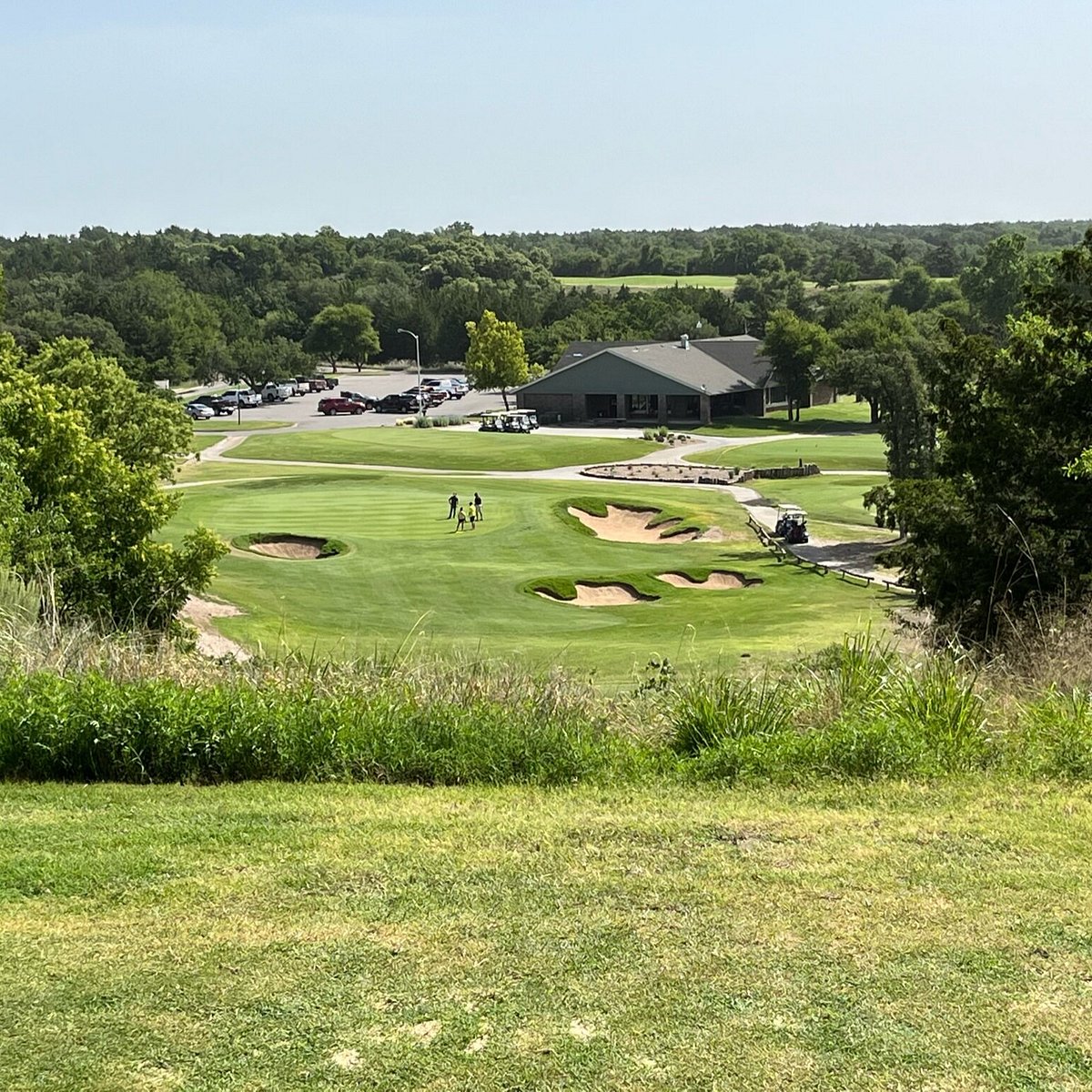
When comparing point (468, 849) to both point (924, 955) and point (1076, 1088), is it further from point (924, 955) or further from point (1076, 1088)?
point (1076, 1088)

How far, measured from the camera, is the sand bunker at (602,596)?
36062mm

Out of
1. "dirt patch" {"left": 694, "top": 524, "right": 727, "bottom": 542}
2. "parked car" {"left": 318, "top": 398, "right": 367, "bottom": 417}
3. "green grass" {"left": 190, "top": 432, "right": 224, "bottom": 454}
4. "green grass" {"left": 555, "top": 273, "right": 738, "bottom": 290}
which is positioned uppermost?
"green grass" {"left": 555, "top": 273, "right": 738, "bottom": 290}

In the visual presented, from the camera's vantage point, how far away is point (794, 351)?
95.4 m

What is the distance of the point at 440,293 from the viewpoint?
13862 cm

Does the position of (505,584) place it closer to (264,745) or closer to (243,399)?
(264,745)

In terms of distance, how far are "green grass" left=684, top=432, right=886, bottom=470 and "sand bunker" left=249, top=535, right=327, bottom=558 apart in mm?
33718

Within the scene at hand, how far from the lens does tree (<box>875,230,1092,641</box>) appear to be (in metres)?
19.8

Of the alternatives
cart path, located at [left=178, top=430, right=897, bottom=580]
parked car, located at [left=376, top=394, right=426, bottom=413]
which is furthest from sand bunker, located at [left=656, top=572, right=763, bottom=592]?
parked car, located at [left=376, top=394, right=426, bottom=413]

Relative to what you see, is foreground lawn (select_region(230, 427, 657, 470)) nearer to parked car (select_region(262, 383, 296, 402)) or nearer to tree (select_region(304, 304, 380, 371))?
parked car (select_region(262, 383, 296, 402))

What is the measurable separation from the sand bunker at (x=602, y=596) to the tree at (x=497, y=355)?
66691 mm

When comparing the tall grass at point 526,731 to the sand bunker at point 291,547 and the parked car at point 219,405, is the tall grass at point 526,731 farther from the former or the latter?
the parked car at point 219,405

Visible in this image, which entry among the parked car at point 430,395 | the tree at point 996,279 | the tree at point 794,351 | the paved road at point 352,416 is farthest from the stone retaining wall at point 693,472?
the tree at point 996,279

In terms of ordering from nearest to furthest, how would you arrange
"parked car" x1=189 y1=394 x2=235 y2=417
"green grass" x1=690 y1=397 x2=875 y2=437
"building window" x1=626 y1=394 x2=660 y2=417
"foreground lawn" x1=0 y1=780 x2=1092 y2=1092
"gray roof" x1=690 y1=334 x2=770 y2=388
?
"foreground lawn" x1=0 y1=780 x2=1092 y2=1092
"green grass" x1=690 y1=397 x2=875 y2=437
"building window" x1=626 y1=394 x2=660 y2=417
"gray roof" x1=690 y1=334 x2=770 y2=388
"parked car" x1=189 y1=394 x2=235 y2=417

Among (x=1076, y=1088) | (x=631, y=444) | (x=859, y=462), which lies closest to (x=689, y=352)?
(x=631, y=444)
